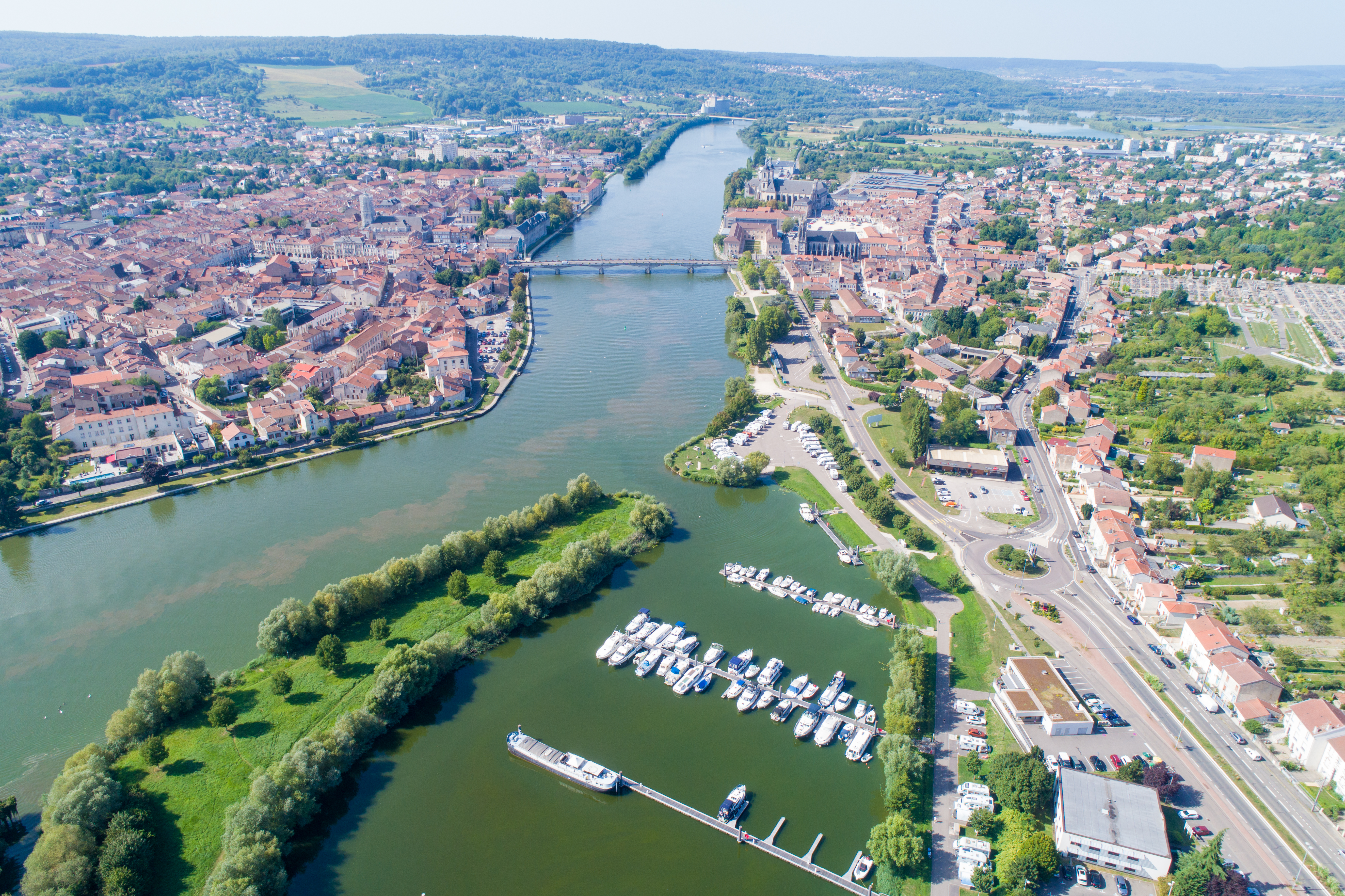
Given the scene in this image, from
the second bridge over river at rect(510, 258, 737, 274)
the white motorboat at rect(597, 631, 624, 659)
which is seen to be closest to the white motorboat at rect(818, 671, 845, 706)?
the white motorboat at rect(597, 631, 624, 659)

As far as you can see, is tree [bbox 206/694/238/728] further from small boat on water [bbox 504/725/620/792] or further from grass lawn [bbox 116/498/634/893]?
small boat on water [bbox 504/725/620/792]

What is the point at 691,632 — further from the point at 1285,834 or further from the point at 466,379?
the point at 466,379

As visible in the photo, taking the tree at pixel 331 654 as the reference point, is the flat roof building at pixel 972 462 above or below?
above

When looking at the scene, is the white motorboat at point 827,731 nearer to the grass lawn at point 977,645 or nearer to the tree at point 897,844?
the tree at point 897,844

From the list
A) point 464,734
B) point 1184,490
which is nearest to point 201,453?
point 464,734

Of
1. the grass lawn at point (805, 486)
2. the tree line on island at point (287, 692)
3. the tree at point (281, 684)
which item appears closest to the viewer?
the tree line on island at point (287, 692)

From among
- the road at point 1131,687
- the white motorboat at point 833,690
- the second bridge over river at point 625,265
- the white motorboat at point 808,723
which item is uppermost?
the second bridge over river at point 625,265

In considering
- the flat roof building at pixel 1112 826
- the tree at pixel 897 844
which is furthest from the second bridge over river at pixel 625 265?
the tree at pixel 897 844
